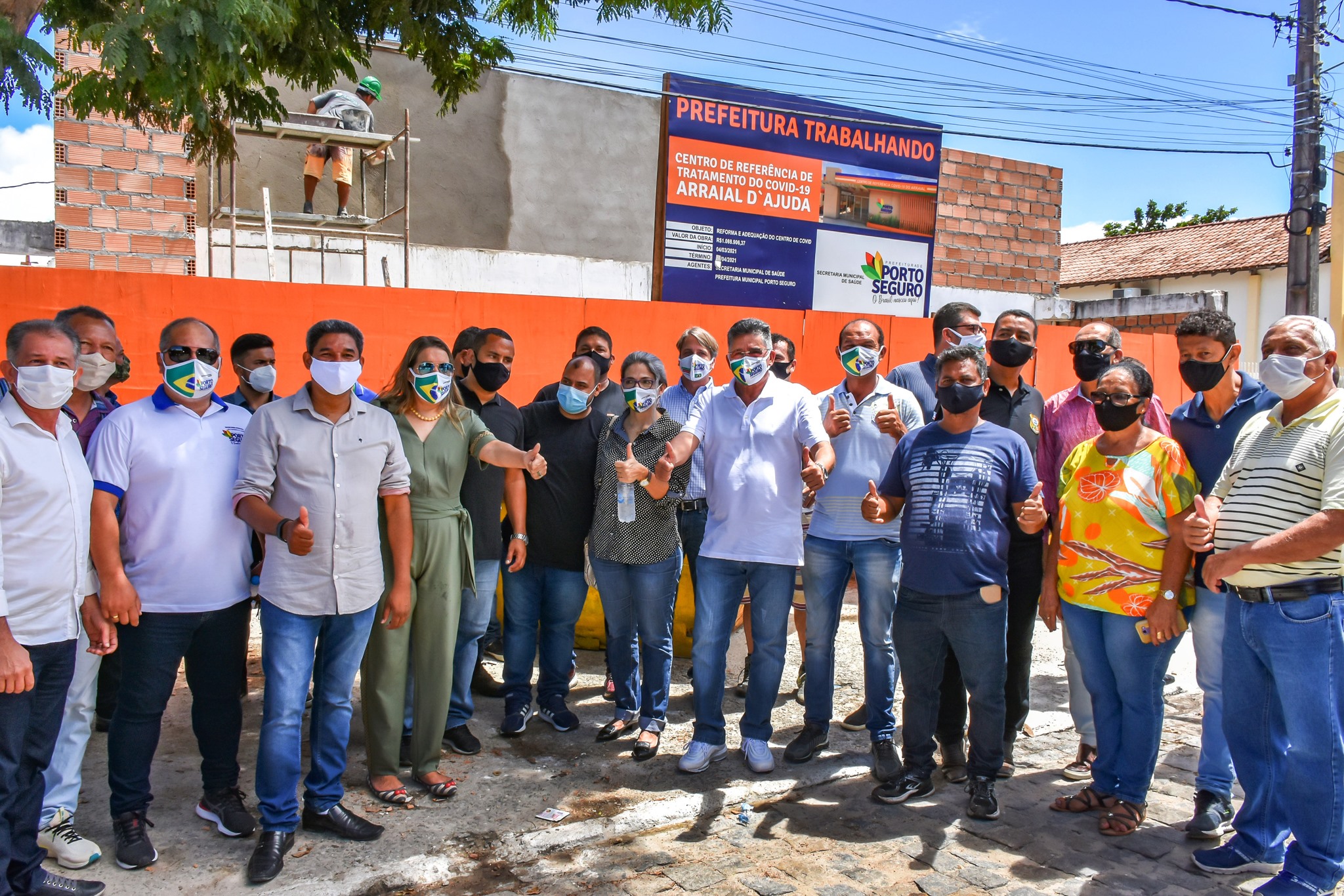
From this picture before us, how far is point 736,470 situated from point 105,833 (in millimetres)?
3171

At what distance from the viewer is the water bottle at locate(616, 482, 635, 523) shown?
504 centimetres

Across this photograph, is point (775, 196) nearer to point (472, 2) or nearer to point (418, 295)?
point (418, 295)

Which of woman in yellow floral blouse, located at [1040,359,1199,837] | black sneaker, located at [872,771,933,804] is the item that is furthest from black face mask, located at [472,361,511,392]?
woman in yellow floral blouse, located at [1040,359,1199,837]

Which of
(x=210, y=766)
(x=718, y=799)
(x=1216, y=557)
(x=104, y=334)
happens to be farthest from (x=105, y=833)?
(x=1216, y=557)

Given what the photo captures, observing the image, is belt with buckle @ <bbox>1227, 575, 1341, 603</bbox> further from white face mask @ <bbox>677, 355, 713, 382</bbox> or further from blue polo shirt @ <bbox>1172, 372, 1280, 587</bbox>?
white face mask @ <bbox>677, 355, 713, 382</bbox>

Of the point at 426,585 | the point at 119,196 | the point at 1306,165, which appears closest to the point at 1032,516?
the point at 426,585

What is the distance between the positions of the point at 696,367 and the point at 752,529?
1168 millimetres

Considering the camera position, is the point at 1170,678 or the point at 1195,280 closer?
the point at 1170,678

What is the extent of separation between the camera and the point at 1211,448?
4.52 m

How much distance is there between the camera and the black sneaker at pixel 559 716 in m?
5.48

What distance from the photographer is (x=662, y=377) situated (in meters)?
5.43

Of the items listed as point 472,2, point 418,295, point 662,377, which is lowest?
point 662,377

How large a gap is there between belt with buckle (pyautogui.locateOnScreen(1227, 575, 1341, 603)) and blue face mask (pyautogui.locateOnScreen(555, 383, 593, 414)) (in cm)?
320

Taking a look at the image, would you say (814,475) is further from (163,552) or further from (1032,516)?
(163,552)
